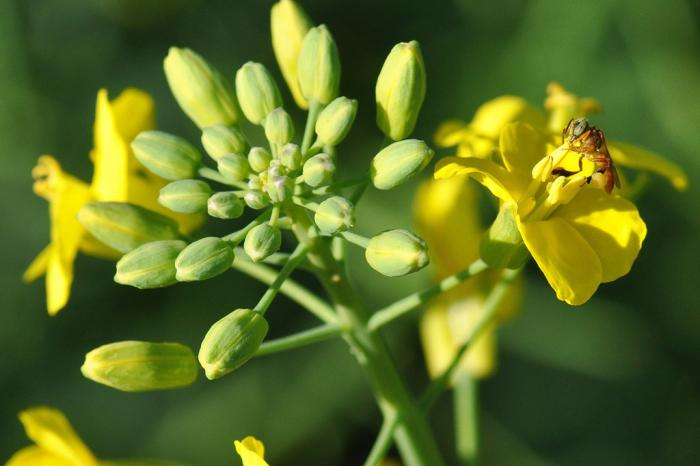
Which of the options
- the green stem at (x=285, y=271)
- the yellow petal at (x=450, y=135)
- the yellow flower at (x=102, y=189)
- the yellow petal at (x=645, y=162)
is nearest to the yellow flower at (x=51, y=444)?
the yellow flower at (x=102, y=189)

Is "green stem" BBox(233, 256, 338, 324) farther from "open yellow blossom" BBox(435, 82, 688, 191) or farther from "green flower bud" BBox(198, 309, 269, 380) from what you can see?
"open yellow blossom" BBox(435, 82, 688, 191)

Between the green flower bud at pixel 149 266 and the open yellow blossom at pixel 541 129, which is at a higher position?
the green flower bud at pixel 149 266

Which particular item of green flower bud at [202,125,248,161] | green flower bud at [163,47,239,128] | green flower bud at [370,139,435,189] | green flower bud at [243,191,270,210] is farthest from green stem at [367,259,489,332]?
green flower bud at [163,47,239,128]

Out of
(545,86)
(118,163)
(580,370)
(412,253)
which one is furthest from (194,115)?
(580,370)

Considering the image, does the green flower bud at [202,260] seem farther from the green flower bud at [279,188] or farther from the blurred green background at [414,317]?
the blurred green background at [414,317]

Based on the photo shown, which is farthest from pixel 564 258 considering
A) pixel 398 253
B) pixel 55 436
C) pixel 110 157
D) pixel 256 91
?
pixel 55 436

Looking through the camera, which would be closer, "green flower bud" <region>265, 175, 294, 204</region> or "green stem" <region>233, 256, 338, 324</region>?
"green flower bud" <region>265, 175, 294, 204</region>

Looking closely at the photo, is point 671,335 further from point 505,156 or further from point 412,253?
point 412,253
